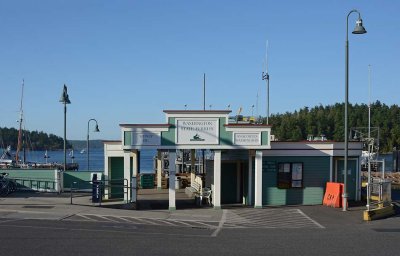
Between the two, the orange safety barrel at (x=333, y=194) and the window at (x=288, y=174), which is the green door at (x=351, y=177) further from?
the window at (x=288, y=174)

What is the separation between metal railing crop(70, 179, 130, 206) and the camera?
24531mm

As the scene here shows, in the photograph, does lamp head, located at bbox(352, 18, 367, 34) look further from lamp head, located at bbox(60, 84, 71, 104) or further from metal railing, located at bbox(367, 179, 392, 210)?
lamp head, located at bbox(60, 84, 71, 104)

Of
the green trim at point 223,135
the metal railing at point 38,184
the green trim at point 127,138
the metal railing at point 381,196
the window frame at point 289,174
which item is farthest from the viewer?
the metal railing at point 38,184

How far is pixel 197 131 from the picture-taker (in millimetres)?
24297

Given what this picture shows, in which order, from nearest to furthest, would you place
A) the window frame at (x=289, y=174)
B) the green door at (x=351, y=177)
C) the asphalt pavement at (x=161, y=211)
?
1. the asphalt pavement at (x=161, y=211)
2. the window frame at (x=289, y=174)
3. the green door at (x=351, y=177)

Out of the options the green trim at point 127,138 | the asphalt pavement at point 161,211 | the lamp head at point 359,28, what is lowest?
the asphalt pavement at point 161,211

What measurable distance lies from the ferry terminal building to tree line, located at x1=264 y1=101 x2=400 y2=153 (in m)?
113

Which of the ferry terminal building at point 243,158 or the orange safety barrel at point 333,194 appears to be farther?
the orange safety barrel at point 333,194

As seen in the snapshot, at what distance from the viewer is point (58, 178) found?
30.9 meters

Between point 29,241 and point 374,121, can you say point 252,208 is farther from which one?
point 374,121

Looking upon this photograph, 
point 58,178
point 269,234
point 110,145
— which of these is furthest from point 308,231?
point 58,178

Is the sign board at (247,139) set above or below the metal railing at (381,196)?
above

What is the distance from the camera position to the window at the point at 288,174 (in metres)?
26.0

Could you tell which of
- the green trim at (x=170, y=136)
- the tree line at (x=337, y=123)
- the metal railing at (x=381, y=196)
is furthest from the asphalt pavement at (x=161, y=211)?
the tree line at (x=337, y=123)
